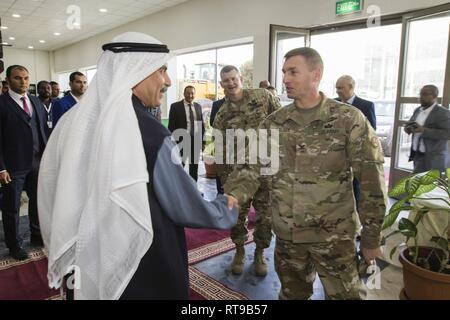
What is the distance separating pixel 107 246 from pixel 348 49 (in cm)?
561

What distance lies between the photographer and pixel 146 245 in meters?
1.08

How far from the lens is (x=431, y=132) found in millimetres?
3904

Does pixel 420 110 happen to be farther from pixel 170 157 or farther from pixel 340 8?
pixel 170 157

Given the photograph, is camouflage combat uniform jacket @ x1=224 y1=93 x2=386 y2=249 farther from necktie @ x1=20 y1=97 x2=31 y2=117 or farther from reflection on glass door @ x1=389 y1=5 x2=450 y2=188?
reflection on glass door @ x1=389 y1=5 x2=450 y2=188

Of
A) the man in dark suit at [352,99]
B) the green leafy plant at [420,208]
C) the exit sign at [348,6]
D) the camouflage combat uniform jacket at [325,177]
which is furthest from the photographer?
the exit sign at [348,6]

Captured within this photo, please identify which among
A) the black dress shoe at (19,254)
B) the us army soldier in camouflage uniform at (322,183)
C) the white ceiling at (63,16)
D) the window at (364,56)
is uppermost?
the white ceiling at (63,16)

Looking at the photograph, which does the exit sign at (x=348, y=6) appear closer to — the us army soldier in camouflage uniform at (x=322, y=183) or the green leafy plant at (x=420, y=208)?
the green leafy plant at (x=420, y=208)

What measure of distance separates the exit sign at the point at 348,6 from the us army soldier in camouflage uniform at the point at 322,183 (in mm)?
3945

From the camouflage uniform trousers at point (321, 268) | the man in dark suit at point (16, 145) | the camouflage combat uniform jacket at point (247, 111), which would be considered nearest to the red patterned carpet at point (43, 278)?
the man in dark suit at point (16, 145)

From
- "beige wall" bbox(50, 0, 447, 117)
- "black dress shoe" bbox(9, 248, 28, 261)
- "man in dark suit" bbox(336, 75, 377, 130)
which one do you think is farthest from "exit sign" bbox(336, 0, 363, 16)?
"black dress shoe" bbox(9, 248, 28, 261)

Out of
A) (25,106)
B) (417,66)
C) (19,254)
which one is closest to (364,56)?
(417,66)

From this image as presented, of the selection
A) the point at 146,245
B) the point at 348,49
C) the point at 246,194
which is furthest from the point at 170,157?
the point at 348,49

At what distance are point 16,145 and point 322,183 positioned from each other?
2.69 meters

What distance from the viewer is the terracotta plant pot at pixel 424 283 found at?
6.66 ft
